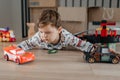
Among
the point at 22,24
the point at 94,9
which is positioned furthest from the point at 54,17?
the point at 22,24

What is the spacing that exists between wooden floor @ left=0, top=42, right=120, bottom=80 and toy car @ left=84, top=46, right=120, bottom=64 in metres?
0.02

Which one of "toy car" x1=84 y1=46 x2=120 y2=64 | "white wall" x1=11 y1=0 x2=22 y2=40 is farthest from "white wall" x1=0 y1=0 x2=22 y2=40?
"toy car" x1=84 y1=46 x2=120 y2=64

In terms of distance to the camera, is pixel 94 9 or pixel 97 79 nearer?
pixel 97 79

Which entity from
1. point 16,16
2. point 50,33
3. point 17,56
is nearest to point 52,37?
point 50,33

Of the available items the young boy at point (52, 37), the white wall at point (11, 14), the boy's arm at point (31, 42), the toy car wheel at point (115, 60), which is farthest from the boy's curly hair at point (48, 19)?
the white wall at point (11, 14)

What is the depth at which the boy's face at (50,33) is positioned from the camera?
0.71 metres

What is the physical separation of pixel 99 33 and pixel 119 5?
1111 mm

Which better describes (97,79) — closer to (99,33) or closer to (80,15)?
(99,33)

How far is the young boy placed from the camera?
71 cm

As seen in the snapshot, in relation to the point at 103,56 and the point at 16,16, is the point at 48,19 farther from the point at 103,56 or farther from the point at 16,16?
the point at 16,16

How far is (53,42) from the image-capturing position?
2.67 feet

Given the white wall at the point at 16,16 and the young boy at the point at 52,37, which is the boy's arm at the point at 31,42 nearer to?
the young boy at the point at 52,37

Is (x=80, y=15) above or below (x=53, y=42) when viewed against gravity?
above

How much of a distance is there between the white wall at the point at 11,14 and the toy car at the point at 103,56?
4.20ft
